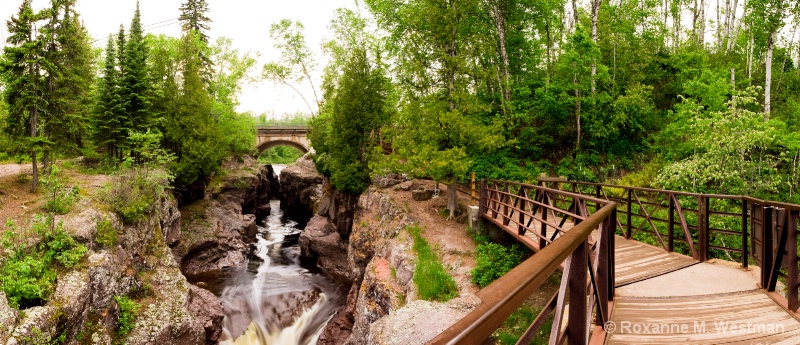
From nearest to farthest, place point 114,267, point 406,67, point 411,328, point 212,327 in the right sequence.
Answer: point 411,328 → point 114,267 → point 212,327 → point 406,67

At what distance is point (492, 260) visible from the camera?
11.4 m

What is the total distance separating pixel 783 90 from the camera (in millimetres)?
19969

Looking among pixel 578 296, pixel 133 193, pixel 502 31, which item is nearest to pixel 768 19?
pixel 502 31

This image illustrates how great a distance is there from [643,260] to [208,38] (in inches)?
1595

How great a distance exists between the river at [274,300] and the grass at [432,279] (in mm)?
5353

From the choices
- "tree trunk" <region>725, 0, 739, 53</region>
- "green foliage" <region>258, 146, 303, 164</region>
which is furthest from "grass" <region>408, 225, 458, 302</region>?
"green foliage" <region>258, 146, 303, 164</region>

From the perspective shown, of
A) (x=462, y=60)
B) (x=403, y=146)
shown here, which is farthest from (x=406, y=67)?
(x=403, y=146)

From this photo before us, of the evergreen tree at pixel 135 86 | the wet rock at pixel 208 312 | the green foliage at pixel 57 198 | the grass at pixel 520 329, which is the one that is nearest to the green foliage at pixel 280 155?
the evergreen tree at pixel 135 86

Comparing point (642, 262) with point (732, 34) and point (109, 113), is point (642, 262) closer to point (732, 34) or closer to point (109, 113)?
point (109, 113)

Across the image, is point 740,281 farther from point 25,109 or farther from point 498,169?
point 25,109

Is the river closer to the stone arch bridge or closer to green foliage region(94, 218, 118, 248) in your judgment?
green foliage region(94, 218, 118, 248)

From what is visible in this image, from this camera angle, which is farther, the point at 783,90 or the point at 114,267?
the point at 783,90

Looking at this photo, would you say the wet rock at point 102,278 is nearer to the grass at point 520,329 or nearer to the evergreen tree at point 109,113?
the grass at point 520,329

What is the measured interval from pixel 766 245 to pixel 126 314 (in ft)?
45.7
